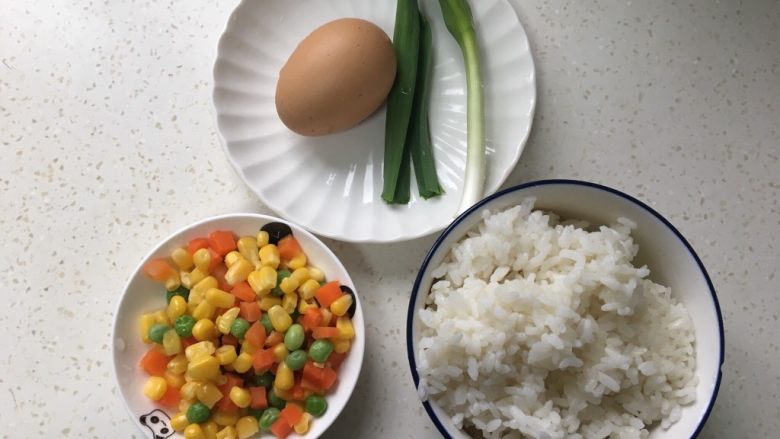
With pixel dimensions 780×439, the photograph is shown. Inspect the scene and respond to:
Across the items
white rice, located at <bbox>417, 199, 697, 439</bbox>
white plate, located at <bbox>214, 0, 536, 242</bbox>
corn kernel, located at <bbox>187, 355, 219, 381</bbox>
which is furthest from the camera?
white plate, located at <bbox>214, 0, 536, 242</bbox>

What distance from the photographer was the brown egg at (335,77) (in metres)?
1.02

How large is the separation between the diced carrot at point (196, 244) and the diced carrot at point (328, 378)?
0.87 feet

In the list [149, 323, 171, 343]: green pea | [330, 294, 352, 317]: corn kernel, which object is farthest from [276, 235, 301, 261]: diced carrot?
[149, 323, 171, 343]: green pea

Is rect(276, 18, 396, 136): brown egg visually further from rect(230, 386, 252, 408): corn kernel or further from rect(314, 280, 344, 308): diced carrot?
rect(230, 386, 252, 408): corn kernel

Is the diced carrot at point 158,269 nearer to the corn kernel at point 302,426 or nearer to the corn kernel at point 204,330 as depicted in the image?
the corn kernel at point 204,330

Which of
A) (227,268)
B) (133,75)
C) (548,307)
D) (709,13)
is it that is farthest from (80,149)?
(709,13)

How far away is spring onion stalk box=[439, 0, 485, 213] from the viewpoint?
1.05 metres

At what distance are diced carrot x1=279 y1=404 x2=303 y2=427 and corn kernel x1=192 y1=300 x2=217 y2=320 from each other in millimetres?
183

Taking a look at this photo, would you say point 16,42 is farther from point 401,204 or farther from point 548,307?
point 548,307

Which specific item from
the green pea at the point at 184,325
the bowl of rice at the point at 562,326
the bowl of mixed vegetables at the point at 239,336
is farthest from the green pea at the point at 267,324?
the bowl of rice at the point at 562,326

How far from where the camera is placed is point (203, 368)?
971mm

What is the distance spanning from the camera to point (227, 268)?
1.06m

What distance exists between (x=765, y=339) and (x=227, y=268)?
2.89 ft

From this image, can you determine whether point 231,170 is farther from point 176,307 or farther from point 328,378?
point 328,378
